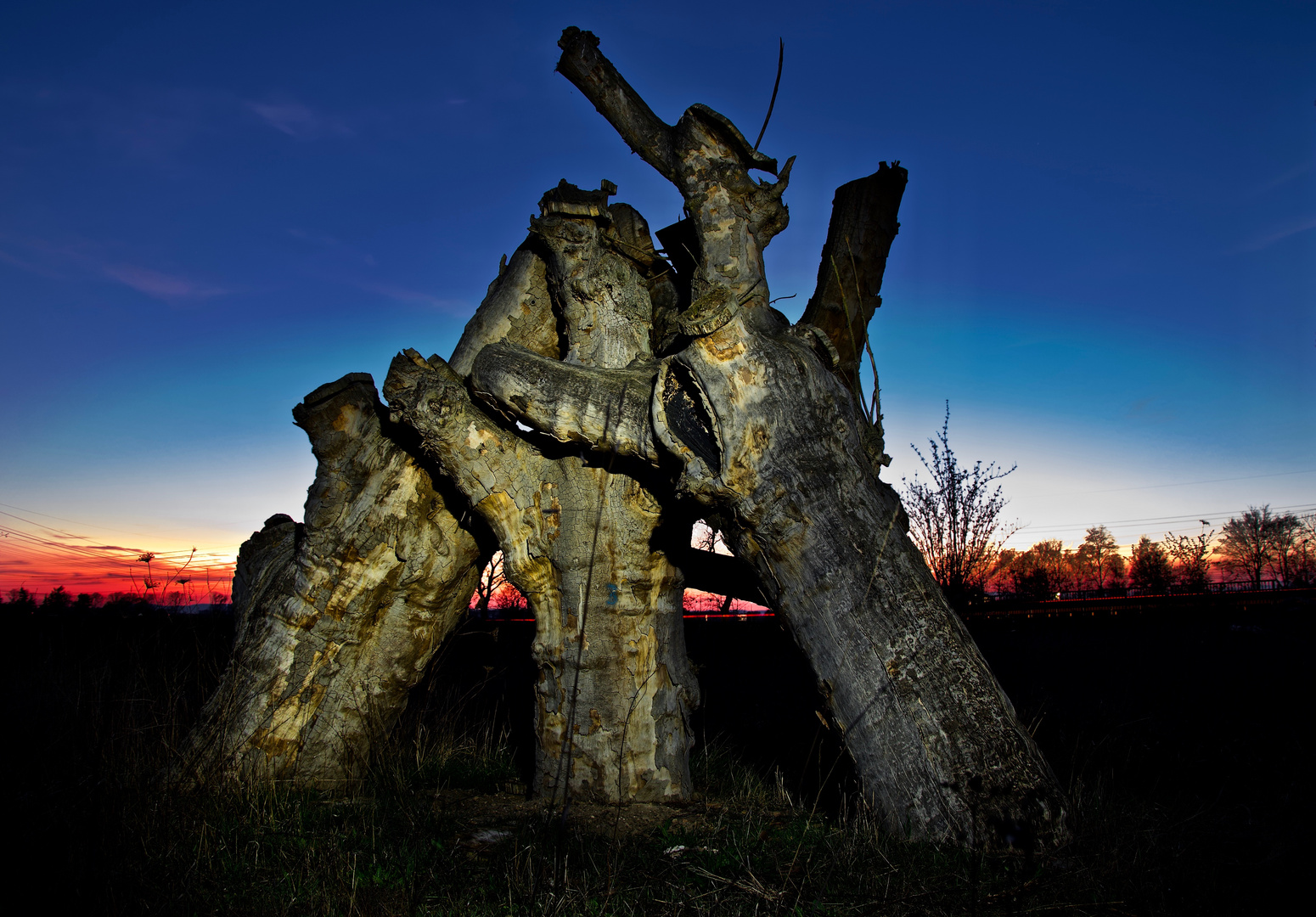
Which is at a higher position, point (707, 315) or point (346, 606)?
point (707, 315)

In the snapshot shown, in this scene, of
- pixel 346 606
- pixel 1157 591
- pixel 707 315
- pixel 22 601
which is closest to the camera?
pixel 707 315

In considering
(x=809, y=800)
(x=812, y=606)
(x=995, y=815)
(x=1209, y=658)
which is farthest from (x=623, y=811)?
(x=1209, y=658)

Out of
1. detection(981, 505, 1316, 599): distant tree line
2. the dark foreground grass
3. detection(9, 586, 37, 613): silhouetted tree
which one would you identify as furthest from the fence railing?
detection(9, 586, 37, 613): silhouetted tree

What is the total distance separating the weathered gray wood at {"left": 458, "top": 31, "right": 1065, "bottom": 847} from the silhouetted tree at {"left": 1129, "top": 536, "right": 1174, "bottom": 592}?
2623 cm

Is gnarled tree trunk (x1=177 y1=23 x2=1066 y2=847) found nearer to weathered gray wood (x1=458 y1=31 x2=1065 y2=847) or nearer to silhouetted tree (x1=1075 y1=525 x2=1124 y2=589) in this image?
weathered gray wood (x1=458 y1=31 x2=1065 y2=847)

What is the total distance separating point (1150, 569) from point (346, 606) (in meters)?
29.3

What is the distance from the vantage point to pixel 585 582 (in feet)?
13.5

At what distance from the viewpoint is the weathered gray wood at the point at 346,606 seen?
4.41m

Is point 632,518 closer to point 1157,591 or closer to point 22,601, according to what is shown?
point 22,601

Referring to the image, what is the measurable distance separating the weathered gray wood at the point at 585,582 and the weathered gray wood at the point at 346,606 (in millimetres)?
567

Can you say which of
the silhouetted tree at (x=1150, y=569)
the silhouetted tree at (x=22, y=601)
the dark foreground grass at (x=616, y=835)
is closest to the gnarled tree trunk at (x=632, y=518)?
the dark foreground grass at (x=616, y=835)

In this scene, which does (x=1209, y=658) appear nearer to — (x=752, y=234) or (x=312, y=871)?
(x=752, y=234)

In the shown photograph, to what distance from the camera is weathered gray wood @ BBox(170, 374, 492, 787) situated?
14.5 feet

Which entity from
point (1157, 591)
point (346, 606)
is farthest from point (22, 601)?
point (1157, 591)
